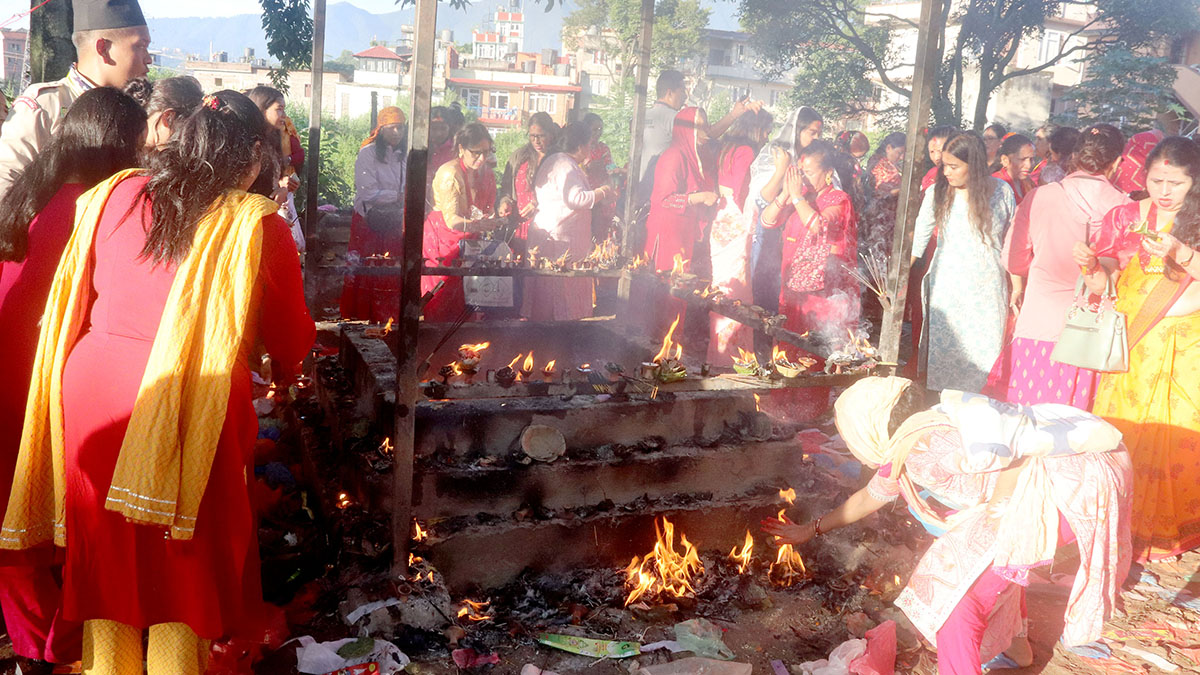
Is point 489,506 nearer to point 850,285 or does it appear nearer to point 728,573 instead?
point 728,573

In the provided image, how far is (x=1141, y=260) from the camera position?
4.69 meters

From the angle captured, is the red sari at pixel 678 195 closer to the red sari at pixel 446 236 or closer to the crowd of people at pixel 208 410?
the red sari at pixel 446 236

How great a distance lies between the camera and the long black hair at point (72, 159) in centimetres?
295

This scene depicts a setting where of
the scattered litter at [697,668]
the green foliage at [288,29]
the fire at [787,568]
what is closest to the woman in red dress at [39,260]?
the scattered litter at [697,668]

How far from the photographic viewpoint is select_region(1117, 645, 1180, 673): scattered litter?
12.4 ft

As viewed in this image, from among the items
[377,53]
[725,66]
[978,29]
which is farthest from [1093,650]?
[377,53]

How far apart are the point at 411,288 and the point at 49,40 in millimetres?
3684

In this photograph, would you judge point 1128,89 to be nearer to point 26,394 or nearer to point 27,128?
point 27,128

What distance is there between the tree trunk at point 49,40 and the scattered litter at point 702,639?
5181mm

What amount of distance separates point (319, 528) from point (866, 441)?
2805 millimetres

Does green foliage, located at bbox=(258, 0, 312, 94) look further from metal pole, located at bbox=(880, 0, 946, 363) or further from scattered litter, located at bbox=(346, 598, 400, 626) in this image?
scattered litter, located at bbox=(346, 598, 400, 626)

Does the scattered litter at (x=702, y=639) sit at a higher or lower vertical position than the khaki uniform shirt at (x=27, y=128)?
lower

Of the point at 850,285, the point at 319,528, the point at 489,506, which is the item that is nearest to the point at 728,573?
the point at 489,506

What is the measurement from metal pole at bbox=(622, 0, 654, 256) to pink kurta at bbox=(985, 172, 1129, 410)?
9.47 ft
